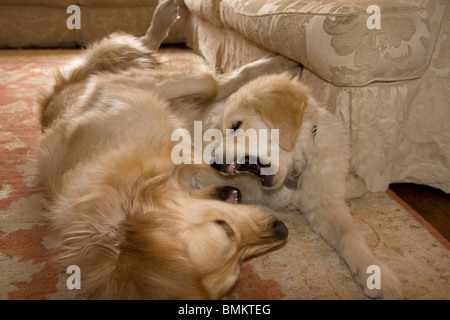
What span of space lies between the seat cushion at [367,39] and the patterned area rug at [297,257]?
0.59m

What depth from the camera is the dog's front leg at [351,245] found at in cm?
116

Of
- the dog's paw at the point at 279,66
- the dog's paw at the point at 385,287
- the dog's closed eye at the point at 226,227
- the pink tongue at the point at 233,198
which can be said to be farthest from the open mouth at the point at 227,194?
the dog's paw at the point at 279,66

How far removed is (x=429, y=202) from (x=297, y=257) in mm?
754

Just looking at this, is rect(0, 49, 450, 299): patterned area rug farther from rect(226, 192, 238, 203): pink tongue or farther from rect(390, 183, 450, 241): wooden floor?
rect(226, 192, 238, 203): pink tongue

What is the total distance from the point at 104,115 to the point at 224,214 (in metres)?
0.71

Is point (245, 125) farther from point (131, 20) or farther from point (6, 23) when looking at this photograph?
point (6, 23)

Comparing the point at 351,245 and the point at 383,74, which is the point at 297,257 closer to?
the point at 351,245

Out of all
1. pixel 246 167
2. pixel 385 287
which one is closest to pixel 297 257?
pixel 385 287

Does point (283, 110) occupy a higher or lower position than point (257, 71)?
lower

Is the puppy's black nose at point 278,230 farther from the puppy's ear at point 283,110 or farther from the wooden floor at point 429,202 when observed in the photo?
the wooden floor at point 429,202

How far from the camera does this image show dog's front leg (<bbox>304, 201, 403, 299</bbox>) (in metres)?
1.16

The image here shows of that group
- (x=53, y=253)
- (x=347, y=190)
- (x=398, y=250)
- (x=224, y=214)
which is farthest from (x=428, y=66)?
(x=53, y=253)

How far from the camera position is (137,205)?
115 cm

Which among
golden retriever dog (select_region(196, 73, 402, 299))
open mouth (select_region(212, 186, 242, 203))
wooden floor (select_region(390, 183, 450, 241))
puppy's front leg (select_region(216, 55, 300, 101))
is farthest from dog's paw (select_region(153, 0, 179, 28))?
wooden floor (select_region(390, 183, 450, 241))
